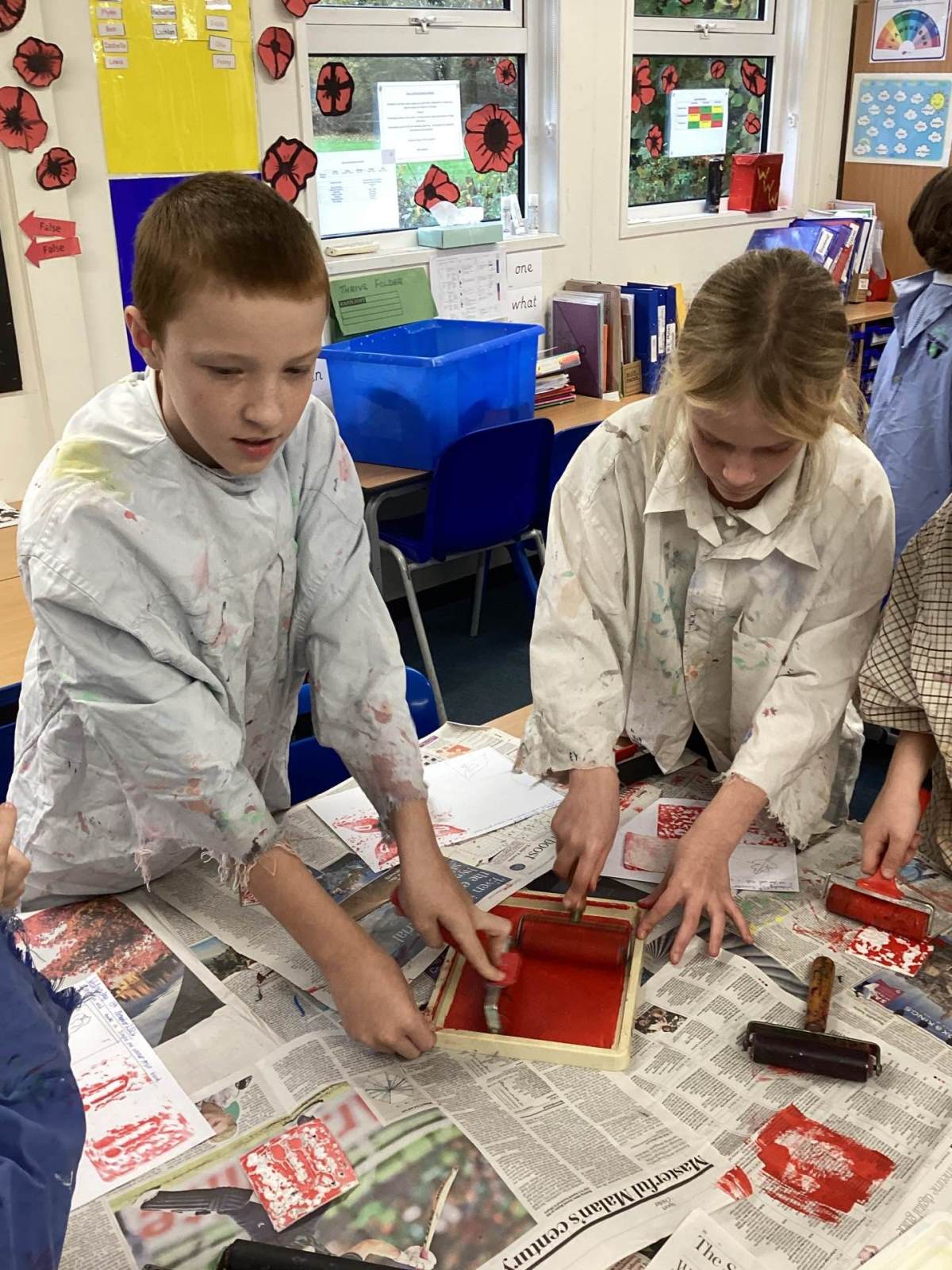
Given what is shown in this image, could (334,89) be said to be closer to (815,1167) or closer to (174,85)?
(174,85)

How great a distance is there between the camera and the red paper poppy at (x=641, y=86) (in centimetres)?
393

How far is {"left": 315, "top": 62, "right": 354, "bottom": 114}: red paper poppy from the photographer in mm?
3146

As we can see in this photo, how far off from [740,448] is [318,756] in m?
0.71

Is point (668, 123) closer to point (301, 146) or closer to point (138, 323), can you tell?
point (301, 146)

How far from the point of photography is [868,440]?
2893 millimetres

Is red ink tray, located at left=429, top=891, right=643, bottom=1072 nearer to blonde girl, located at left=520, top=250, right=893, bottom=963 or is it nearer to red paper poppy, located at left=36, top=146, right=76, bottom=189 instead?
blonde girl, located at left=520, top=250, right=893, bottom=963

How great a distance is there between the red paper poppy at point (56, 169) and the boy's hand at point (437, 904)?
1998 mm

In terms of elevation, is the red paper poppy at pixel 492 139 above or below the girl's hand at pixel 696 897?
above

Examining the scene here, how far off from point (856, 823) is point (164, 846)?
827 mm

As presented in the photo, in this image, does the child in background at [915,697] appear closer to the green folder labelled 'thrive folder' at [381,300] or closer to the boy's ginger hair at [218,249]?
the boy's ginger hair at [218,249]

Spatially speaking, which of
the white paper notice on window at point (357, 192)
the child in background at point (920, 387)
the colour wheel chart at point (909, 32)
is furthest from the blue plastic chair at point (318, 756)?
the colour wheel chart at point (909, 32)

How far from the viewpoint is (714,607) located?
1366 millimetres

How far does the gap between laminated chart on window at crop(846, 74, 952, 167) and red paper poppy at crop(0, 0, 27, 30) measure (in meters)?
3.37

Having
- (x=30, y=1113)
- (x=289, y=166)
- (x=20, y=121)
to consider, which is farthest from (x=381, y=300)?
(x=30, y=1113)
